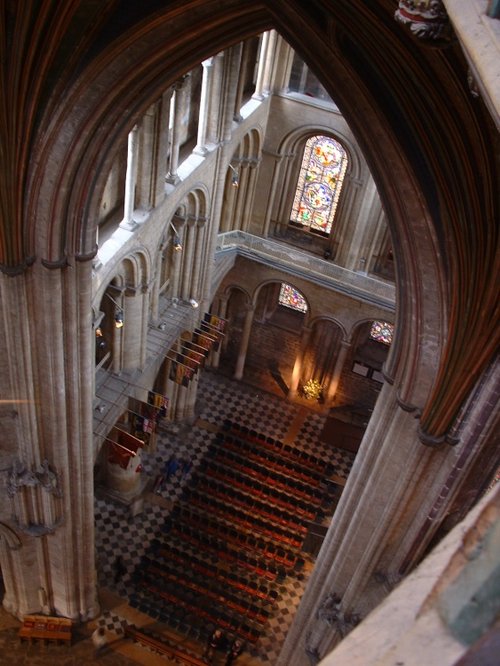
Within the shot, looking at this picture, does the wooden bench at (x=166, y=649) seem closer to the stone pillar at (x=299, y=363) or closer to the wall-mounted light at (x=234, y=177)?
the stone pillar at (x=299, y=363)

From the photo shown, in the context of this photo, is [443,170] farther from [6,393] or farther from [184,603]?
[184,603]

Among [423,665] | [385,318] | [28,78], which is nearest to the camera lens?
[423,665]

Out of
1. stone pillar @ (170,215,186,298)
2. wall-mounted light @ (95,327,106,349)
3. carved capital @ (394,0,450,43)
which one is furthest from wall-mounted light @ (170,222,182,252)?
carved capital @ (394,0,450,43)

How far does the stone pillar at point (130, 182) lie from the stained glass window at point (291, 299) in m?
10.7

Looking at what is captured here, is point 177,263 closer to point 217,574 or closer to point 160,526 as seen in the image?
point 160,526

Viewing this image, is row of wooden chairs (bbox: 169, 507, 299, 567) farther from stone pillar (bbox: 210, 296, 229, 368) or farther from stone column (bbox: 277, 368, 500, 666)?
stone column (bbox: 277, 368, 500, 666)

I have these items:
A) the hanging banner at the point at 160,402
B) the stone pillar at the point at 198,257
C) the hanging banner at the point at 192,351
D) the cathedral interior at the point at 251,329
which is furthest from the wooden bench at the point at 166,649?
the stone pillar at the point at 198,257

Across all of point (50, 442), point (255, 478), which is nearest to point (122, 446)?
point (50, 442)

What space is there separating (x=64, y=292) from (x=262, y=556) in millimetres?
11472

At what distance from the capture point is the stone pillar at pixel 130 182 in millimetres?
15602

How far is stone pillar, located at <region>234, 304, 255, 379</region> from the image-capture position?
25.5 metres

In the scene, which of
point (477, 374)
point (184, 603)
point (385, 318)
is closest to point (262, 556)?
point (184, 603)

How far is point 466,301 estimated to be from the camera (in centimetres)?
983

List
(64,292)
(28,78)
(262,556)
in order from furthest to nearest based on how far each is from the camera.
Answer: (262,556) → (64,292) → (28,78)
